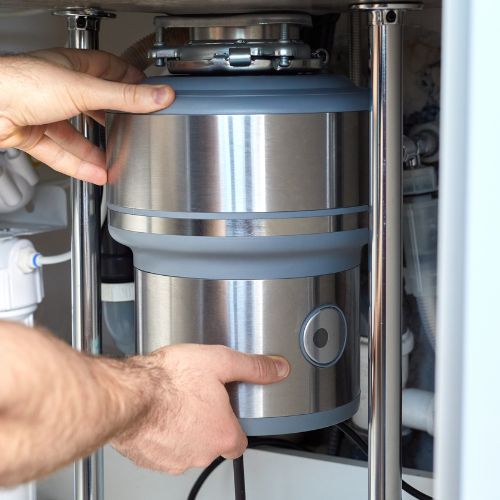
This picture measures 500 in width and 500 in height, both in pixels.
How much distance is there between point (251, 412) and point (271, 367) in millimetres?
47

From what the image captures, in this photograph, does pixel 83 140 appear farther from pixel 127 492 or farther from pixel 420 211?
pixel 127 492

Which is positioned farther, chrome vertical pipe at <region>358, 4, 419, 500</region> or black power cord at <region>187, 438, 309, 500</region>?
black power cord at <region>187, 438, 309, 500</region>

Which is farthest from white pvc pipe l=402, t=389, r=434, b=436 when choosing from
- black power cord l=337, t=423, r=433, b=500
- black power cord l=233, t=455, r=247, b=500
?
black power cord l=233, t=455, r=247, b=500

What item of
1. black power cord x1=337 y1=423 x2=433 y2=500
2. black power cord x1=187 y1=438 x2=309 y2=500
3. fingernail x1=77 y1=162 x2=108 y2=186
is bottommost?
black power cord x1=187 y1=438 x2=309 y2=500

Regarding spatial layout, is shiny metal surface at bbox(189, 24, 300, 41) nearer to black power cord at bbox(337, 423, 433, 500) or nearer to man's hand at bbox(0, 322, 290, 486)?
man's hand at bbox(0, 322, 290, 486)

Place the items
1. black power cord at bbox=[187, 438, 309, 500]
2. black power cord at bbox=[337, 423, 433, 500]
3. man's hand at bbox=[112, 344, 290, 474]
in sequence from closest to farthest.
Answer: man's hand at bbox=[112, 344, 290, 474]
black power cord at bbox=[337, 423, 433, 500]
black power cord at bbox=[187, 438, 309, 500]

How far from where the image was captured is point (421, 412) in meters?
1.21

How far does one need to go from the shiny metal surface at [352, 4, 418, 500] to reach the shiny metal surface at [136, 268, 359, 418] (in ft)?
0.16

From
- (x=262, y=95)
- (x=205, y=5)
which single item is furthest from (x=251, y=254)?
(x=205, y=5)

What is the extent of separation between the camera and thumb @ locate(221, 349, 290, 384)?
2.63 feet

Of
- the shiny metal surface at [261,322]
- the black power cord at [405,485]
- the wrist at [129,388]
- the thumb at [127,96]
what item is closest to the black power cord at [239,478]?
the black power cord at [405,485]

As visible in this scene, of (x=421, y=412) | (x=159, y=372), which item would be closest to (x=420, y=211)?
(x=421, y=412)

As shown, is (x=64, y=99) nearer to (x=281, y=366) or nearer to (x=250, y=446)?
(x=281, y=366)

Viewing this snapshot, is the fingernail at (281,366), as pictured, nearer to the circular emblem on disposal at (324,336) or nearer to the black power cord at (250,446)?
the circular emblem on disposal at (324,336)
